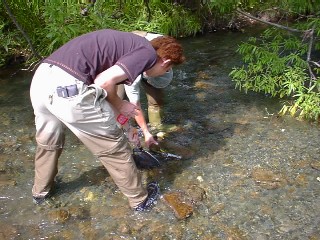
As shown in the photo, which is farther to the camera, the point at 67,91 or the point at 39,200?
the point at 39,200

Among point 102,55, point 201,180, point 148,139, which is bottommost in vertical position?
point 201,180

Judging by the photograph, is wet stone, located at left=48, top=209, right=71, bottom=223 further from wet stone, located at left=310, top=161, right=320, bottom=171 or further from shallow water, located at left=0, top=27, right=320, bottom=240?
wet stone, located at left=310, top=161, right=320, bottom=171

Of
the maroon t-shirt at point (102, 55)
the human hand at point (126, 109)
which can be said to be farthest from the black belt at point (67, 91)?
the human hand at point (126, 109)

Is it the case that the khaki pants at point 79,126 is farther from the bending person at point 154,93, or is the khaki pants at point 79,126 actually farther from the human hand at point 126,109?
the bending person at point 154,93

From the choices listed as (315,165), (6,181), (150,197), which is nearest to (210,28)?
(315,165)

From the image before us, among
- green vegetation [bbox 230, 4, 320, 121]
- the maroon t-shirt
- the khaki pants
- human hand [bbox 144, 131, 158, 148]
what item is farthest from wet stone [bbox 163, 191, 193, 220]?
green vegetation [bbox 230, 4, 320, 121]

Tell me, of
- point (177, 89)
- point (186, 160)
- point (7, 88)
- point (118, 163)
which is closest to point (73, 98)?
point (118, 163)

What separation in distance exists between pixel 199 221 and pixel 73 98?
1530 mm

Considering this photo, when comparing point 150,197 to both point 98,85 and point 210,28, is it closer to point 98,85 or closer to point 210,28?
point 98,85

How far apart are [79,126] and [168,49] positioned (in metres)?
0.97

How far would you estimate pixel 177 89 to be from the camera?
20.0ft

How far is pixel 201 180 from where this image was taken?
393cm

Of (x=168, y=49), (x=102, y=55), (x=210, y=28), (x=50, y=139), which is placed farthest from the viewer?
(x=210, y=28)

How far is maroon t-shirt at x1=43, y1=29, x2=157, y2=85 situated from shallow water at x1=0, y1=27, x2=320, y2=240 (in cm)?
129
